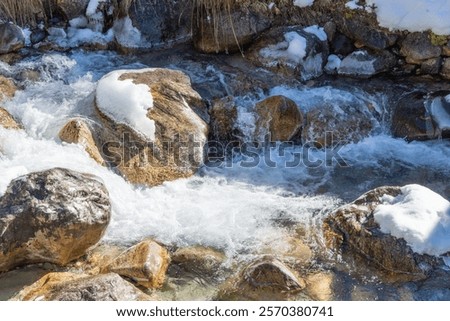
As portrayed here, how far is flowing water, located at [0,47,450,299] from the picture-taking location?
477 cm

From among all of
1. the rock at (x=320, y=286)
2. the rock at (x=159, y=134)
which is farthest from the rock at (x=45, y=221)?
the rock at (x=320, y=286)

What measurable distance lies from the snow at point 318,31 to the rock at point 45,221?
12.3ft

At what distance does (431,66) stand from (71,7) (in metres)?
4.53

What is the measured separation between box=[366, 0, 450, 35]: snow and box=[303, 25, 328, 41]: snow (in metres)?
0.63

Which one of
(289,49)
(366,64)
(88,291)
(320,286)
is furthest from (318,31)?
(88,291)

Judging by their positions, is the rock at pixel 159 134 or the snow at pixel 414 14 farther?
the snow at pixel 414 14

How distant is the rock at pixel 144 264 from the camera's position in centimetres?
414

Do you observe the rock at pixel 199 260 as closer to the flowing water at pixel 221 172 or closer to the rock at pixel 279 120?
the flowing water at pixel 221 172

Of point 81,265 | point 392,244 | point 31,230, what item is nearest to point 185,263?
point 81,265

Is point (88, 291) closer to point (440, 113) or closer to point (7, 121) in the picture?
point (7, 121)

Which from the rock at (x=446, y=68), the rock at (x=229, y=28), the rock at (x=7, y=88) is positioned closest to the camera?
the rock at (x=7, y=88)

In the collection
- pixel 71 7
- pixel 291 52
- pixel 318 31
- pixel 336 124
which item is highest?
pixel 71 7

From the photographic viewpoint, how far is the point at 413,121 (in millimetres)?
6215

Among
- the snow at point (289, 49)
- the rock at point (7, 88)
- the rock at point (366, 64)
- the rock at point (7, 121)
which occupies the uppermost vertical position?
the snow at point (289, 49)
